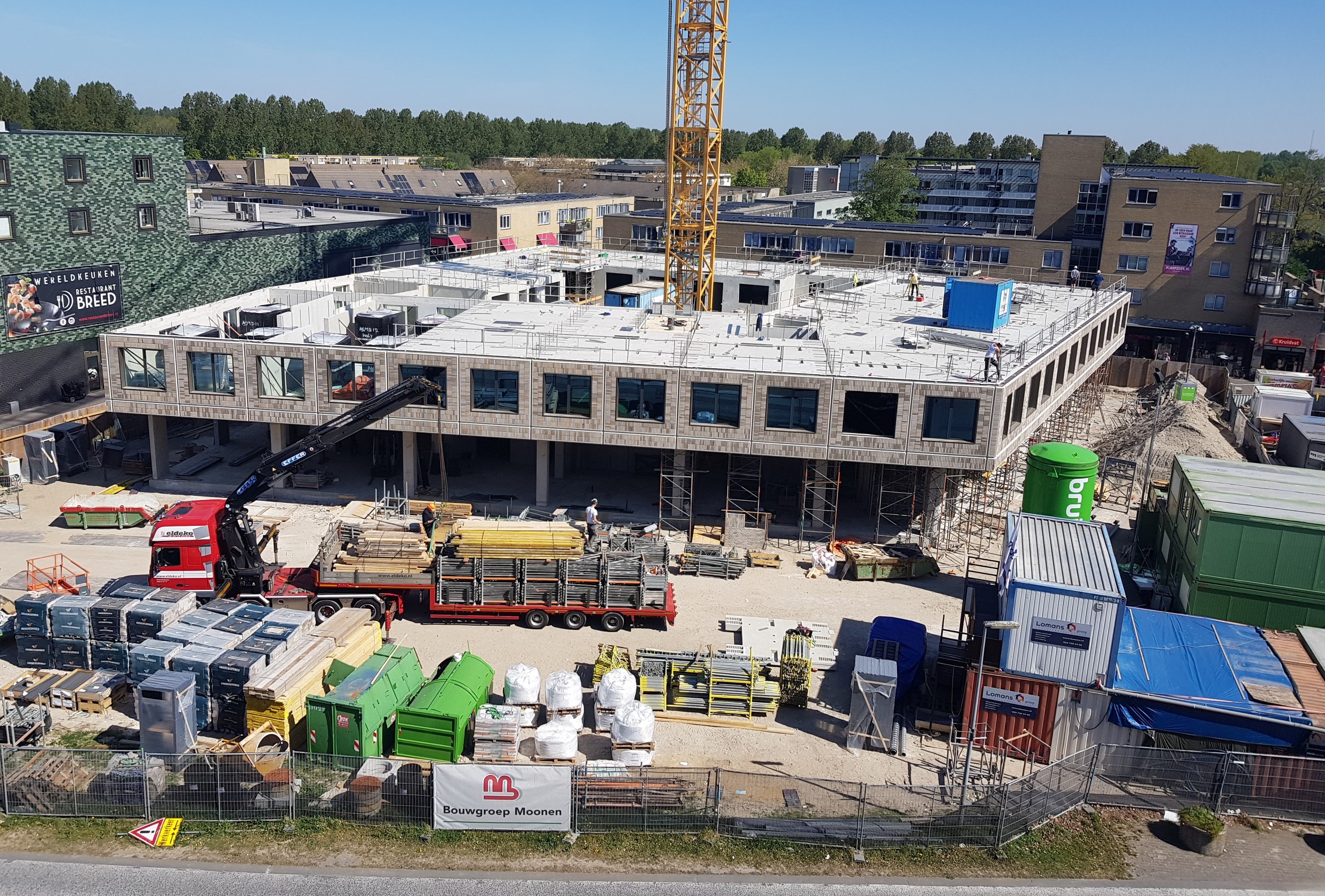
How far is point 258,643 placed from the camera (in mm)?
26578

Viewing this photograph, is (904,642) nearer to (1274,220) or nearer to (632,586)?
(632,586)

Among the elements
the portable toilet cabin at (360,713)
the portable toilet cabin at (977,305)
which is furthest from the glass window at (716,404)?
the portable toilet cabin at (360,713)

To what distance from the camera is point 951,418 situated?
128ft

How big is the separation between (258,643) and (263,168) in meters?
108

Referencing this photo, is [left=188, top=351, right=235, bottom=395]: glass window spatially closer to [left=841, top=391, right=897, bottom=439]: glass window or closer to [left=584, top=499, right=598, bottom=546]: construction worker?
[left=584, top=499, right=598, bottom=546]: construction worker

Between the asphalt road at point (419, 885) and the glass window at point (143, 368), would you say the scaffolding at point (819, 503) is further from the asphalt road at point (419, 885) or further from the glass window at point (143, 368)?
the glass window at point (143, 368)

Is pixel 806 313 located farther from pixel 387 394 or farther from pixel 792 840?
pixel 792 840

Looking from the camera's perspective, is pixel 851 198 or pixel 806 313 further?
pixel 851 198

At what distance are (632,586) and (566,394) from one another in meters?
11.5

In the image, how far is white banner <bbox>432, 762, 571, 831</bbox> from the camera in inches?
837

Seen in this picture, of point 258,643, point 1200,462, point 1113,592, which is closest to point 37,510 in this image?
point 258,643

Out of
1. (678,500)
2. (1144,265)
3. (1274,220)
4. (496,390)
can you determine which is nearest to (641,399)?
(678,500)

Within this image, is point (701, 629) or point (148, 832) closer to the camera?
point (148, 832)

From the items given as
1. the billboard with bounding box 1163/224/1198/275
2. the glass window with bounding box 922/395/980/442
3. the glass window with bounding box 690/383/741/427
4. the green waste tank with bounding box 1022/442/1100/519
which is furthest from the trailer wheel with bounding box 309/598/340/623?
the billboard with bounding box 1163/224/1198/275
